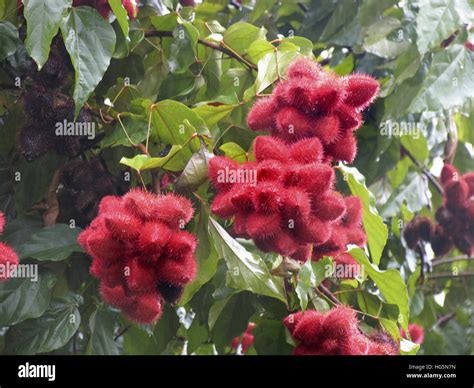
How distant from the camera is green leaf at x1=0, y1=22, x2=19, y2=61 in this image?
109 cm

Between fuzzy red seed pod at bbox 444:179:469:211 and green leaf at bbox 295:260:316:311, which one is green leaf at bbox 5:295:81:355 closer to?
green leaf at bbox 295:260:316:311

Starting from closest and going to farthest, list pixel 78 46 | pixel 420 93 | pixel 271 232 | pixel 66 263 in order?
pixel 271 232 → pixel 78 46 → pixel 66 263 → pixel 420 93

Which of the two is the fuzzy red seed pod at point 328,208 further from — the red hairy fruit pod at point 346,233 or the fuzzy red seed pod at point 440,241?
the fuzzy red seed pod at point 440,241

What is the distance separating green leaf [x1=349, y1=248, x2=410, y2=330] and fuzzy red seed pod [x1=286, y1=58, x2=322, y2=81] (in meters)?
0.25

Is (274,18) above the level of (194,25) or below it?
above

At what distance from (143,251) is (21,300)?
28cm

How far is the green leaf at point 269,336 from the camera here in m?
1.09

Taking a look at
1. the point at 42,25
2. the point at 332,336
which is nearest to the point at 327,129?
the point at 332,336

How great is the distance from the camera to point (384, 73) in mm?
1566

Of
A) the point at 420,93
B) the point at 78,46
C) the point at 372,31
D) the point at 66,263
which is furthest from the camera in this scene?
the point at 372,31

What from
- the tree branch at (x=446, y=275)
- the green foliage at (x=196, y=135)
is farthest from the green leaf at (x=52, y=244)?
the tree branch at (x=446, y=275)

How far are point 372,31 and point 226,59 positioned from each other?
32cm

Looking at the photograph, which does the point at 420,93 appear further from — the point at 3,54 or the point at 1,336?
the point at 1,336

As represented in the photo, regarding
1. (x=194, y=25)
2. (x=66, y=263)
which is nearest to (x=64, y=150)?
(x=66, y=263)
